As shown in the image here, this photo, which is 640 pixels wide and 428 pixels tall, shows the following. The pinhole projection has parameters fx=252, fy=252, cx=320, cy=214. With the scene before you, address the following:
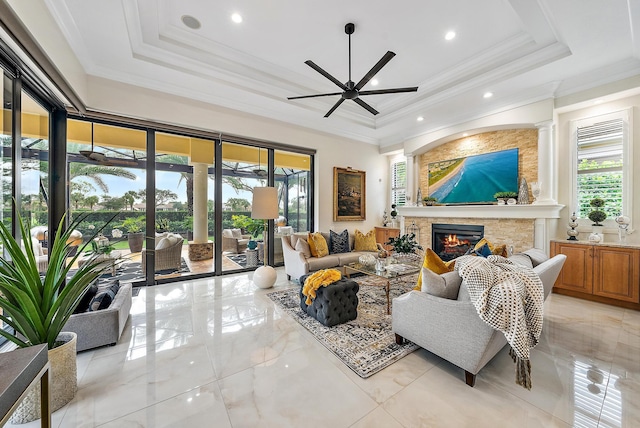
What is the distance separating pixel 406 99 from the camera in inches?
193

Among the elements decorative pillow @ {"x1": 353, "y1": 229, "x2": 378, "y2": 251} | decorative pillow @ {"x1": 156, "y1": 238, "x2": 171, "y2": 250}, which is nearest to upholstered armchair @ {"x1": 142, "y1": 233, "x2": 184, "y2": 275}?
decorative pillow @ {"x1": 156, "y1": 238, "x2": 171, "y2": 250}

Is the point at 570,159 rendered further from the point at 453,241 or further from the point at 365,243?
the point at 365,243

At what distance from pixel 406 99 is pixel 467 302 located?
4223 millimetres

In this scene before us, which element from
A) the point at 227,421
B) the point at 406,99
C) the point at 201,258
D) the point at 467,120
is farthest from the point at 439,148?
the point at 227,421

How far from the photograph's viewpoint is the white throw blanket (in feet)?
5.31

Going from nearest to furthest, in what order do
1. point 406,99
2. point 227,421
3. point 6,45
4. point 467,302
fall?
point 227,421, point 467,302, point 6,45, point 406,99

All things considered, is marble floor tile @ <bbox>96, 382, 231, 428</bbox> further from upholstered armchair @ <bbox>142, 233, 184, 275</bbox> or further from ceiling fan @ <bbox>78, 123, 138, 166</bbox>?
ceiling fan @ <bbox>78, 123, 138, 166</bbox>

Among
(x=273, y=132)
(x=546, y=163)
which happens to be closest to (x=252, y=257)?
(x=273, y=132)

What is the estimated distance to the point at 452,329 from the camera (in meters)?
1.94

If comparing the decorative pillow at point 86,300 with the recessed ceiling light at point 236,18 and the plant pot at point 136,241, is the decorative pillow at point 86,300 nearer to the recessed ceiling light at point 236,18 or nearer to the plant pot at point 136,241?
the plant pot at point 136,241

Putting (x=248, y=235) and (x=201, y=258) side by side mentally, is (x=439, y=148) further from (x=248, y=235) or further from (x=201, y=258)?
(x=201, y=258)

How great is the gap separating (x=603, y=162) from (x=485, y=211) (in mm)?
1686

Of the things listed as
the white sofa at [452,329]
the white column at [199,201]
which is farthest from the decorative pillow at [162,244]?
the white sofa at [452,329]

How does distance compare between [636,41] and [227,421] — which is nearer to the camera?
[227,421]
